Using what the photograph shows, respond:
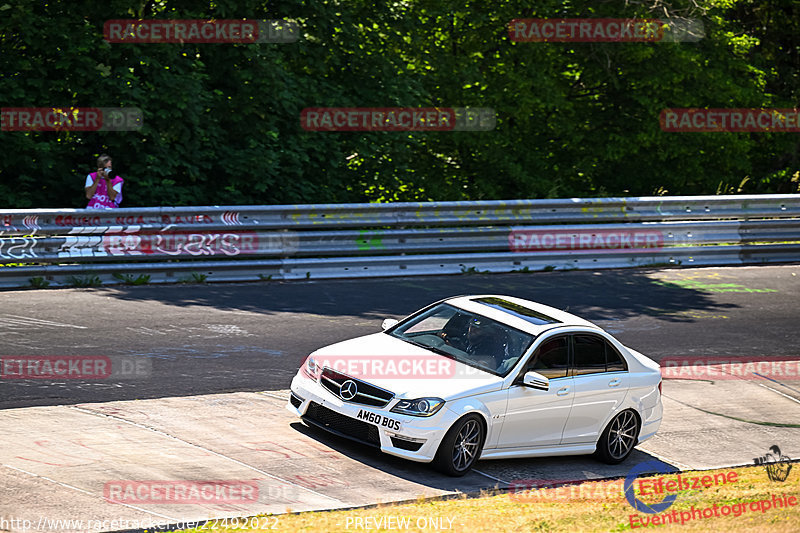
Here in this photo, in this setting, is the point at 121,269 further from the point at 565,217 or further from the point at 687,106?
the point at 687,106

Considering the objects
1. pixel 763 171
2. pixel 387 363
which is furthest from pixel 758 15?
pixel 387 363

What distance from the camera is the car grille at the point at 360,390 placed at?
30.9 feet

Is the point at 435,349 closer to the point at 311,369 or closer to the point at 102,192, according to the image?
the point at 311,369

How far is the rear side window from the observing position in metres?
10.5

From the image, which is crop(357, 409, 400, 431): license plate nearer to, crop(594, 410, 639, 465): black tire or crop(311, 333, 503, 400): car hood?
crop(311, 333, 503, 400): car hood

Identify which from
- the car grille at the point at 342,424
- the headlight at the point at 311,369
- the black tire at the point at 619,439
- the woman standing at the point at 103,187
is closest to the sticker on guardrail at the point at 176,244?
the woman standing at the point at 103,187

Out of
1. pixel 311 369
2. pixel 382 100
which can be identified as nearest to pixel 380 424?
pixel 311 369

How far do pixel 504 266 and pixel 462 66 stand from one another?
4.87m

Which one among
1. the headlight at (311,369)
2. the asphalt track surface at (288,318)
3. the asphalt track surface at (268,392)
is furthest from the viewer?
the asphalt track surface at (288,318)

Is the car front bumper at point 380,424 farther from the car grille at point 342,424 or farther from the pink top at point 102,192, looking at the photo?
the pink top at point 102,192

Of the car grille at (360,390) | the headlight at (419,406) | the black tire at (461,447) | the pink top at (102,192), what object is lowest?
the black tire at (461,447)

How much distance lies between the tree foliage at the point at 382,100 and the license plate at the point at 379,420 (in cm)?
922

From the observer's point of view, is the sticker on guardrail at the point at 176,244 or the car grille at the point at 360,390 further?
the sticker on guardrail at the point at 176,244

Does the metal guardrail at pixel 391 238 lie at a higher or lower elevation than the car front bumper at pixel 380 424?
higher
